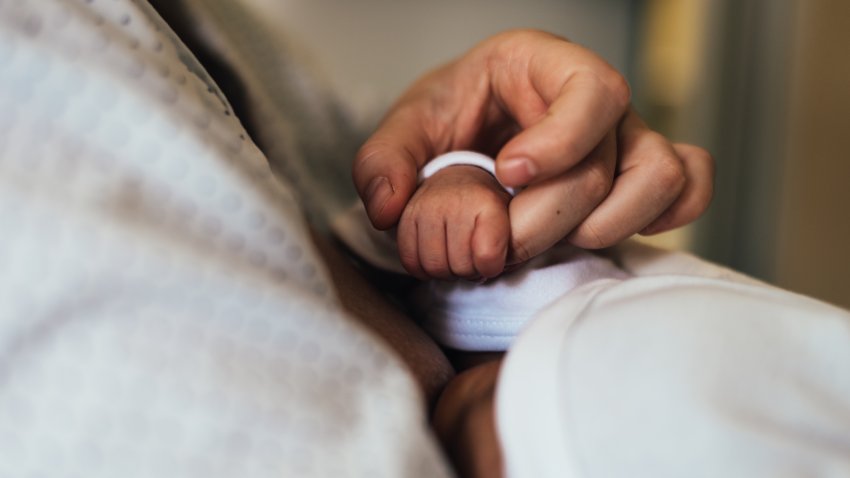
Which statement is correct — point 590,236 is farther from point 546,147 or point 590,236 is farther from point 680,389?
point 680,389

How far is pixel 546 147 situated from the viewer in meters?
0.33

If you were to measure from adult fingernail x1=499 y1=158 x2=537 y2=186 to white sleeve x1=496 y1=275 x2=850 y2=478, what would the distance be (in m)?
0.09

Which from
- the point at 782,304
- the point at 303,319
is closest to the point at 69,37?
the point at 303,319

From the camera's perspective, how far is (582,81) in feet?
1.18

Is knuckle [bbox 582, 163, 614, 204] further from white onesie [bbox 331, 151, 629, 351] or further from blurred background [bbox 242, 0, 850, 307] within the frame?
blurred background [bbox 242, 0, 850, 307]

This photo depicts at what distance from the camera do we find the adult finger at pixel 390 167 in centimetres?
37

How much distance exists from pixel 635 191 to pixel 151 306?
240 mm

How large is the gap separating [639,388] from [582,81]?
0.60 feet

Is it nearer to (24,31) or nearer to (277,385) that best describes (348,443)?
(277,385)

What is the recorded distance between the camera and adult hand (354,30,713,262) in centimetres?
34

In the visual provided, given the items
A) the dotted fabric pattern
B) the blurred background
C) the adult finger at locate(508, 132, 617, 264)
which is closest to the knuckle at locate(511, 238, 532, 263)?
the adult finger at locate(508, 132, 617, 264)

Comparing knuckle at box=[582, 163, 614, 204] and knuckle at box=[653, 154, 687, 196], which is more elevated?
knuckle at box=[582, 163, 614, 204]

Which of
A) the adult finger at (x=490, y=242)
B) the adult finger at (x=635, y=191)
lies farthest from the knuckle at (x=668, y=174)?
the adult finger at (x=490, y=242)

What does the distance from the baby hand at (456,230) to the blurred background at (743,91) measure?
84 cm
